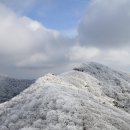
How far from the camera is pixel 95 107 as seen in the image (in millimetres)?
31234

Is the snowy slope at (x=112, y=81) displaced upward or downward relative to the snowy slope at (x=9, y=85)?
downward

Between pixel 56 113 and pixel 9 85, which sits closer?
pixel 56 113

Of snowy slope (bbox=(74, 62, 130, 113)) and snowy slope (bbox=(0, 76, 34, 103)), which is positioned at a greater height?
snowy slope (bbox=(0, 76, 34, 103))

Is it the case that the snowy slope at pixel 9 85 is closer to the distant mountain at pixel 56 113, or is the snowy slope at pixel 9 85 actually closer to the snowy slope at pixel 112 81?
the snowy slope at pixel 112 81

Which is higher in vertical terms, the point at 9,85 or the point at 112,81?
the point at 9,85

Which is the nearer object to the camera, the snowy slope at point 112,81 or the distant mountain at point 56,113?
the distant mountain at point 56,113

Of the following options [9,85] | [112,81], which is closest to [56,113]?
[112,81]

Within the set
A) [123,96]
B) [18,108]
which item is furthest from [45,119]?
[123,96]

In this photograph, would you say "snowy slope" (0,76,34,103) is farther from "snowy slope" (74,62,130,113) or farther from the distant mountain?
the distant mountain

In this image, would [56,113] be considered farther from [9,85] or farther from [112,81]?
[9,85]

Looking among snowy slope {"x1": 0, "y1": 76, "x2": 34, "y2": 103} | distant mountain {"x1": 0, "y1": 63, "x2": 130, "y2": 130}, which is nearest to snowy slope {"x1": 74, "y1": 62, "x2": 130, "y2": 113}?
distant mountain {"x1": 0, "y1": 63, "x2": 130, "y2": 130}

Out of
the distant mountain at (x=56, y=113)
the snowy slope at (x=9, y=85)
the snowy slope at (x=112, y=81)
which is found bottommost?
the distant mountain at (x=56, y=113)

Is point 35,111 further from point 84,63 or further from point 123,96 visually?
point 84,63

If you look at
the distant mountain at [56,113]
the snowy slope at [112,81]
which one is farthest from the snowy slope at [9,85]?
the distant mountain at [56,113]
